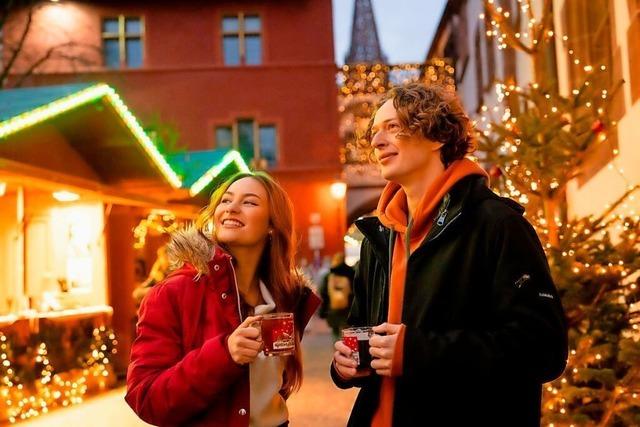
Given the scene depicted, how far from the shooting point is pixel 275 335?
2488 mm

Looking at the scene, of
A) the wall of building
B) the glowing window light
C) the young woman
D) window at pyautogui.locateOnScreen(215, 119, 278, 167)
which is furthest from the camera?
window at pyautogui.locateOnScreen(215, 119, 278, 167)

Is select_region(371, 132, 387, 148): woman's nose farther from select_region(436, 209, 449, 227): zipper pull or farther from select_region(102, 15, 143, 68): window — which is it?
select_region(102, 15, 143, 68): window

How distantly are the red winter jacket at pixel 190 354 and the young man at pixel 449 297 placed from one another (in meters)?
0.39

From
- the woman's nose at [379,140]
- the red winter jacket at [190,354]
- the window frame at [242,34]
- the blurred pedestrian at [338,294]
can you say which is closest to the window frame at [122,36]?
the window frame at [242,34]

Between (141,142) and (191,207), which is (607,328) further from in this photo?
(191,207)

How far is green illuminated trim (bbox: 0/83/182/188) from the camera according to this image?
307 inches

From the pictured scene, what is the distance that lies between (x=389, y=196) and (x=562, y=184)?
3.34m

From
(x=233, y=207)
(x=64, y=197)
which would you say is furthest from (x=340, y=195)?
(x=233, y=207)

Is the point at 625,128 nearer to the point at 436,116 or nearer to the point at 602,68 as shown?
the point at 602,68

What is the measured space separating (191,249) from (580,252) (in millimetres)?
3329

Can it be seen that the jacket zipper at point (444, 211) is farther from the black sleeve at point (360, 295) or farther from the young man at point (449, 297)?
the black sleeve at point (360, 295)

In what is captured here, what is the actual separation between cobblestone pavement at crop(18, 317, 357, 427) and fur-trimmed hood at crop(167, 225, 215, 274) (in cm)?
497

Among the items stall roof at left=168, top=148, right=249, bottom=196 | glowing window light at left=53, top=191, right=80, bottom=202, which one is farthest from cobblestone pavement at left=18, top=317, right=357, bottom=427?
stall roof at left=168, top=148, right=249, bottom=196

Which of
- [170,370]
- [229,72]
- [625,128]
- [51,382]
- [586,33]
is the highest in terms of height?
[229,72]
